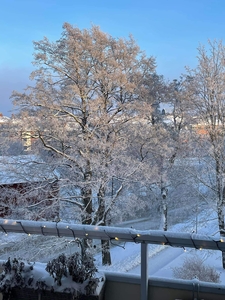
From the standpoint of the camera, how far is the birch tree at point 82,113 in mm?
6789

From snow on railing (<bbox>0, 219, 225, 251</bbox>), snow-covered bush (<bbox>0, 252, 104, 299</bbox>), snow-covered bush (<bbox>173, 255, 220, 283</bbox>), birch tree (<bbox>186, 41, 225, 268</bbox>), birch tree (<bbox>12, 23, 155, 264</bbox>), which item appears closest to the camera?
snow on railing (<bbox>0, 219, 225, 251</bbox>)

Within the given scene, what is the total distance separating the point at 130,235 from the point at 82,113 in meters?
6.01

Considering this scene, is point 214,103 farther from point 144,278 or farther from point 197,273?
point 144,278

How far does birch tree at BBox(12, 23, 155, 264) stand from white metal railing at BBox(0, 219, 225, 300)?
5.06m

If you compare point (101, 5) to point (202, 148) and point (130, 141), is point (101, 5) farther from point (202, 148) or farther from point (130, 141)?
point (202, 148)

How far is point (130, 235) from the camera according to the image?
1517mm

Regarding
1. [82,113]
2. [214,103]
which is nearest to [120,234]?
[82,113]

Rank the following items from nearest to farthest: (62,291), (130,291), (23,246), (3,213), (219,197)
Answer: (62,291), (130,291), (23,246), (3,213), (219,197)

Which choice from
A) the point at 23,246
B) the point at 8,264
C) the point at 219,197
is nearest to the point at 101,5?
the point at 219,197

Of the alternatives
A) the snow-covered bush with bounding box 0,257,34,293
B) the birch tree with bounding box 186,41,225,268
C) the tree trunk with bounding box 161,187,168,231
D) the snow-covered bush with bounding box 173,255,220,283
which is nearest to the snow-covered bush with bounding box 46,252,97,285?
the snow-covered bush with bounding box 0,257,34,293

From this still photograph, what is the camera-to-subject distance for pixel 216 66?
23.7ft

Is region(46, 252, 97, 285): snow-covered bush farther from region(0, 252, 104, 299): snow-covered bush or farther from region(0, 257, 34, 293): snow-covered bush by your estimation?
region(0, 257, 34, 293): snow-covered bush

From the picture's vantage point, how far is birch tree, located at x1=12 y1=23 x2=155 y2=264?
6.79m

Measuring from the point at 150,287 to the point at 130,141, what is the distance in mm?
6348
